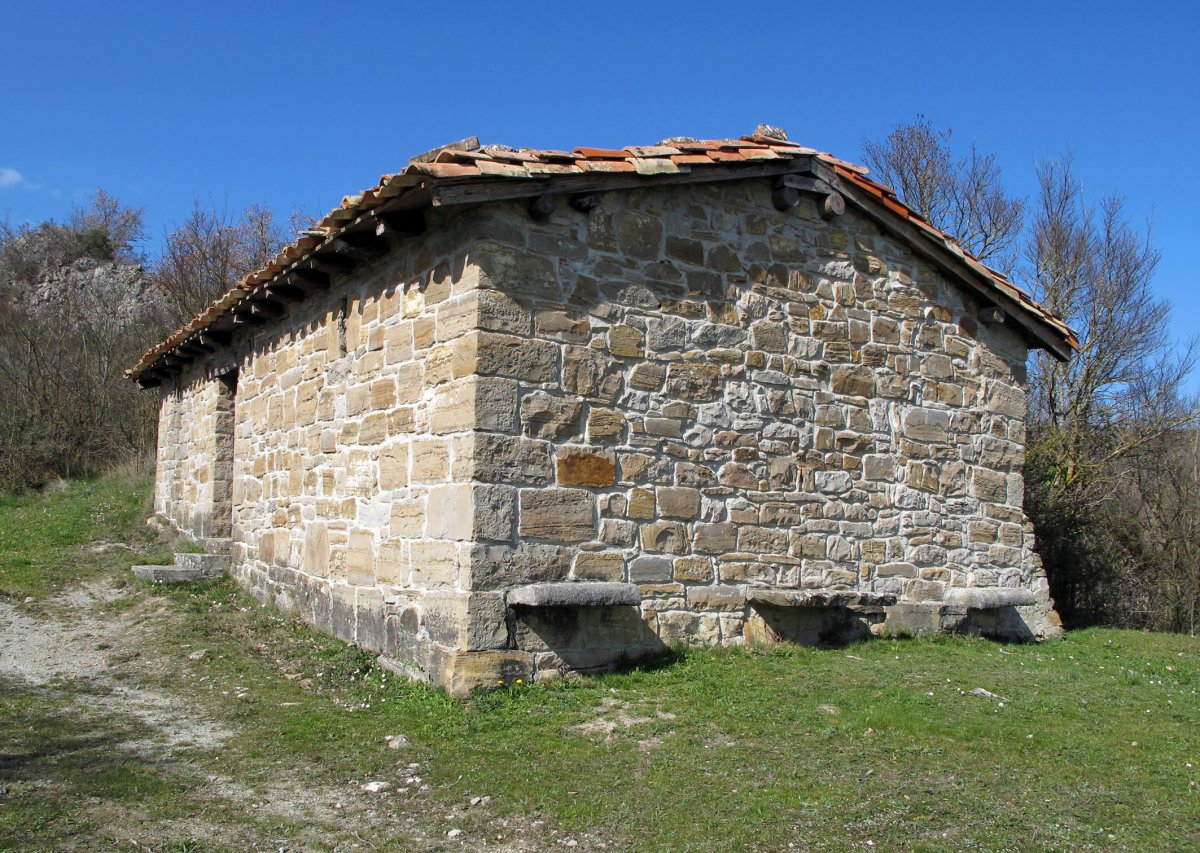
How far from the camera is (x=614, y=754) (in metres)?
4.93

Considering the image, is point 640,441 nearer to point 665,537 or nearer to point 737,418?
point 665,537

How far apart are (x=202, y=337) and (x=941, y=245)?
777cm

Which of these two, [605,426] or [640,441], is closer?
[605,426]

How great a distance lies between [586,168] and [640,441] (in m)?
1.87

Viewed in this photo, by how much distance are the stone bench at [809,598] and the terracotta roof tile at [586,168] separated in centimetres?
311

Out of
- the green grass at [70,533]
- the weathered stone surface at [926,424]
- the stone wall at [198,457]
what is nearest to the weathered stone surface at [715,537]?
the weathered stone surface at [926,424]

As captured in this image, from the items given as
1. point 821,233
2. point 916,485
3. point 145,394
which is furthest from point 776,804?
point 145,394

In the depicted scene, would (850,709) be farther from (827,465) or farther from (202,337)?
(202,337)

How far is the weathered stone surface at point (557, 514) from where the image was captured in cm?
603

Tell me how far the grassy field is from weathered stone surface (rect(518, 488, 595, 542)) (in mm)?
946

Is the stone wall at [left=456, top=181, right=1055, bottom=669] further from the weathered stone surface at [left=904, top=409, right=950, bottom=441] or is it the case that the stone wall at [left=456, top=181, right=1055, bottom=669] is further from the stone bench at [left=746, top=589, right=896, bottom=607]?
the stone bench at [left=746, top=589, right=896, bottom=607]

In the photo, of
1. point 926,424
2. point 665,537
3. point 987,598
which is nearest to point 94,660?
point 665,537

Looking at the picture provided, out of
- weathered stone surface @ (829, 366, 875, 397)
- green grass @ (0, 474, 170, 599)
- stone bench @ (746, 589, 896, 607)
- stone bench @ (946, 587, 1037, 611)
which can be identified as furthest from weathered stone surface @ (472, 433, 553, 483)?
green grass @ (0, 474, 170, 599)

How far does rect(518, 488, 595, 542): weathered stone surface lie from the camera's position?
19.8 ft
